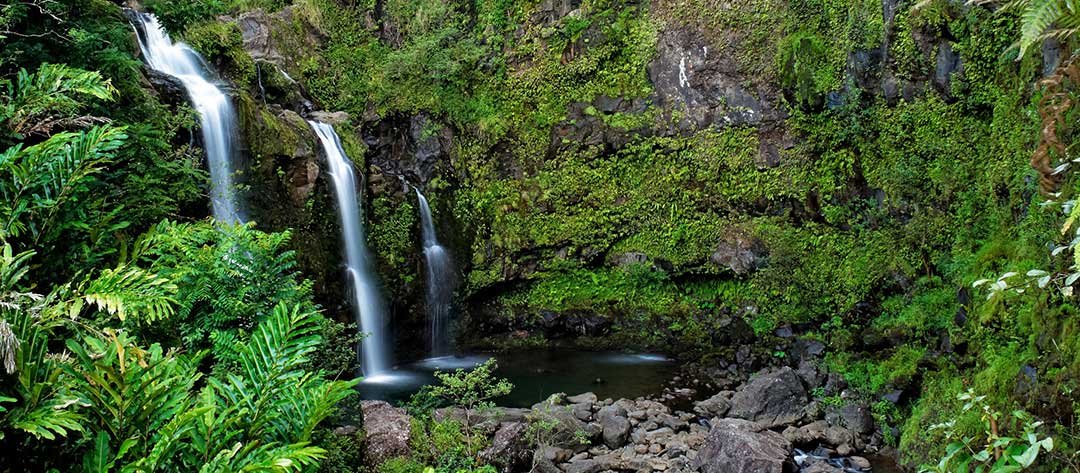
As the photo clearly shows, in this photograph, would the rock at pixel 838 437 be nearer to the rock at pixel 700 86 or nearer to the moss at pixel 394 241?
the rock at pixel 700 86

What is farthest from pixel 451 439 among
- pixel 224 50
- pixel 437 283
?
pixel 224 50

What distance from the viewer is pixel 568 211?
12.2 m

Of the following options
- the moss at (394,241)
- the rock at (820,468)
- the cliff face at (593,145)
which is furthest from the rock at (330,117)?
the rock at (820,468)

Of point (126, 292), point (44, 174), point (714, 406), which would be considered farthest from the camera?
point (714, 406)

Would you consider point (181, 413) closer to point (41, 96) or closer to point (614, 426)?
point (41, 96)

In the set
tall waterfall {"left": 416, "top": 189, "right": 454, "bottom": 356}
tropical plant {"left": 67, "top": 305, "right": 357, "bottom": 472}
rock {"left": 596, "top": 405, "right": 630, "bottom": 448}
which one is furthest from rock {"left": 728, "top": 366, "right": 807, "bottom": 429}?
tropical plant {"left": 67, "top": 305, "right": 357, "bottom": 472}

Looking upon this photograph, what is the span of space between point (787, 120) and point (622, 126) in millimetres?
3067

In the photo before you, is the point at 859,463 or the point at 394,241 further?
the point at 394,241

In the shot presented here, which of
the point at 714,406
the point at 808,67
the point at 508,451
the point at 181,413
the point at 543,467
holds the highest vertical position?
the point at 808,67

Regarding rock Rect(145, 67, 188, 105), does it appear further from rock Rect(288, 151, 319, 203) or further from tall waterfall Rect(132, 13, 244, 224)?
rock Rect(288, 151, 319, 203)

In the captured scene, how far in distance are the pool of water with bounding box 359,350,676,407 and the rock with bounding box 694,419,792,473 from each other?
103 inches

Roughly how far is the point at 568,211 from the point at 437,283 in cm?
303

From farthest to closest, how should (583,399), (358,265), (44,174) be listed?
1. (358,265)
2. (583,399)
3. (44,174)

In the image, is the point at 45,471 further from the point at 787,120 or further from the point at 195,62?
the point at 787,120
